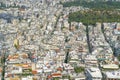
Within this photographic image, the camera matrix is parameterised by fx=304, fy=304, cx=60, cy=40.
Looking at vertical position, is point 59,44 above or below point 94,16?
below

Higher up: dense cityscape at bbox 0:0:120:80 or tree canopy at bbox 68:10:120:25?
tree canopy at bbox 68:10:120:25

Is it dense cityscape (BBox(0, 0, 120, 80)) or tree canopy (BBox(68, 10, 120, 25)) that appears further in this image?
tree canopy (BBox(68, 10, 120, 25))

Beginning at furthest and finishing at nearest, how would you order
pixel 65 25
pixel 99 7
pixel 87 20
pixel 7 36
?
pixel 99 7, pixel 87 20, pixel 65 25, pixel 7 36

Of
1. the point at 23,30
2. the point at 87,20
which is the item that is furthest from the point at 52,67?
the point at 87,20

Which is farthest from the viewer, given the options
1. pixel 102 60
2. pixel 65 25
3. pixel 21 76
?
pixel 65 25

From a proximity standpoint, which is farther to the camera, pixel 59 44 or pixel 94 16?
pixel 94 16

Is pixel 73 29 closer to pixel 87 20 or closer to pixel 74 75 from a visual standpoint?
pixel 87 20

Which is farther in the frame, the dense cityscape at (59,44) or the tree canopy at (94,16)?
the tree canopy at (94,16)

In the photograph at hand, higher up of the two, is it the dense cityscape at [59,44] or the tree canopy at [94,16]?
the tree canopy at [94,16]
